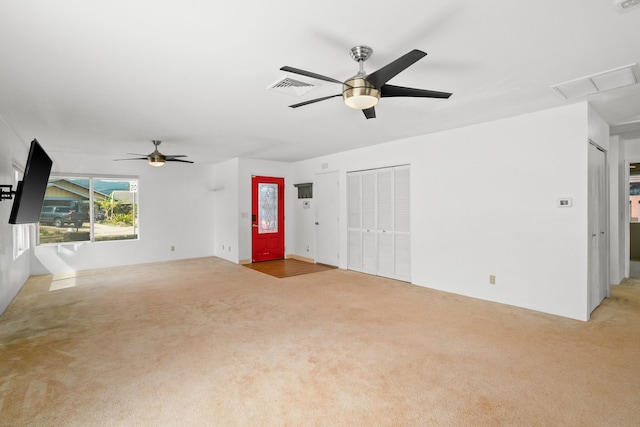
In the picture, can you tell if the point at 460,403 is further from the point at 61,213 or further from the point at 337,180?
the point at 61,213

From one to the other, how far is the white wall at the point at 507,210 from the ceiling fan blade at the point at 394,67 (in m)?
2.81

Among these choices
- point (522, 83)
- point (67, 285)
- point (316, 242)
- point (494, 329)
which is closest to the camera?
point (522, 83)

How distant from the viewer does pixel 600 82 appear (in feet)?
9.93

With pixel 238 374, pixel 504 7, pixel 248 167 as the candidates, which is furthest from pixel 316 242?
pixel 504 7

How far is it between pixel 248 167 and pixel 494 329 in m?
5.91

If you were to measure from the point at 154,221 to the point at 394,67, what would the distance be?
284 inches

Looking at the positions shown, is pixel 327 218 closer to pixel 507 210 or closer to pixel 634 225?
pixel 507 210

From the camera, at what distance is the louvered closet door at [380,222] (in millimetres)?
5584

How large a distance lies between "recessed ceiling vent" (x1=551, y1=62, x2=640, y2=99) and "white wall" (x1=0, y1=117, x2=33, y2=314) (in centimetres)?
660

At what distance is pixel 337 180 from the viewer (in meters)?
6.88

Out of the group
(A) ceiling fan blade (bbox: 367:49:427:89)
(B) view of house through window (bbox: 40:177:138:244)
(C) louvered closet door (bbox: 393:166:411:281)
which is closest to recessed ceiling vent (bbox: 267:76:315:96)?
(A) ceiling fan blade (bbox: 367:49:427:89)

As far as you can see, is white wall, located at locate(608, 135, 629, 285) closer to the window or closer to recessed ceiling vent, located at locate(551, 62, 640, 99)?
recessed ceiling vent, located at locate(551, 62, 640, 99)

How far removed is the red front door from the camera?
7688mm

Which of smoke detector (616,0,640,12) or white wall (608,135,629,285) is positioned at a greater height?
smoke detector (616,0,640,12)
